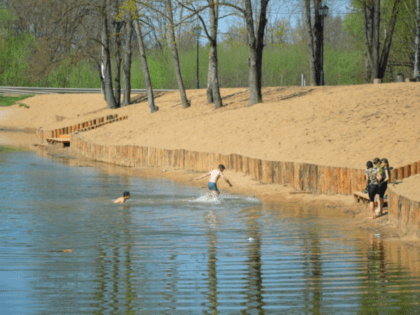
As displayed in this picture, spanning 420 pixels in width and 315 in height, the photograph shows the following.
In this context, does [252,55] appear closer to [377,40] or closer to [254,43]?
[254,43]

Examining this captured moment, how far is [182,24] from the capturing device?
1505 inches

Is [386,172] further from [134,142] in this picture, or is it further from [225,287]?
[134,142]

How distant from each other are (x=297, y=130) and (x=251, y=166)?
5.39m

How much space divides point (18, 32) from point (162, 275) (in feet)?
277

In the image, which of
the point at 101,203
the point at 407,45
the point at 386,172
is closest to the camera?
the point at 386,172

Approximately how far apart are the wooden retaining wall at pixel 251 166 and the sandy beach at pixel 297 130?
0.39 m

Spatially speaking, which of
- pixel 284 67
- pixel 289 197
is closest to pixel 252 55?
pixel 289 197

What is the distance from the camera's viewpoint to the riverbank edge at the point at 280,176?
52.1 ft

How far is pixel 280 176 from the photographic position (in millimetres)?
23922

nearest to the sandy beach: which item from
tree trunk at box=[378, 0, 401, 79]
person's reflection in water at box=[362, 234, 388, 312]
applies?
person's reflection in water at box=[362, 234, 388, 312]

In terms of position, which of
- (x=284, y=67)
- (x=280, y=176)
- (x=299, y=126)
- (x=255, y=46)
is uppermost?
(x=284, y=67)

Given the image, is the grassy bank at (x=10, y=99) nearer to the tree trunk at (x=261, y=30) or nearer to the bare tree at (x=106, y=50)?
the bare tree at (x=106, y=50)

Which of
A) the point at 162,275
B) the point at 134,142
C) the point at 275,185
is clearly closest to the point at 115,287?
the point at 162,275

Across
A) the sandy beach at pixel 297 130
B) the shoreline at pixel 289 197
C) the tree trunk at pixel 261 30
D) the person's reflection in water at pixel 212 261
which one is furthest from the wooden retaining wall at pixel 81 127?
the person's reflection in water at pixel 212 261
